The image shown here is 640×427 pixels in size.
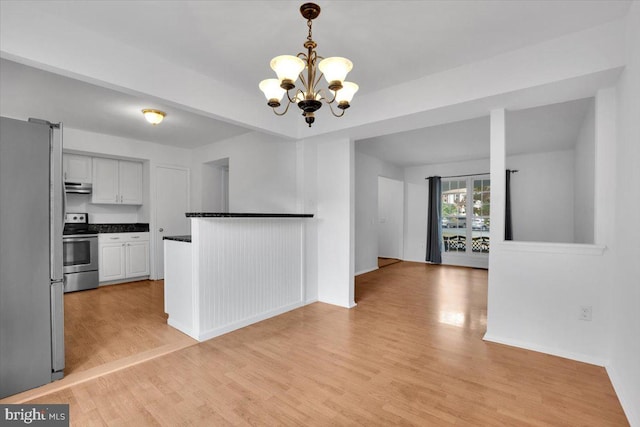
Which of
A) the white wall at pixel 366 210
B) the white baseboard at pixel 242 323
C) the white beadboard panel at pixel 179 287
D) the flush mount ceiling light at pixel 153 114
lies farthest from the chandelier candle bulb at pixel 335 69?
the white wall at pixel 366 210

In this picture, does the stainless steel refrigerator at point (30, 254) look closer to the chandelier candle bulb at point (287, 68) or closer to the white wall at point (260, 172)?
the chandelier candle bulb at point (287, 68)

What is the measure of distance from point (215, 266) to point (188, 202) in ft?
11.9

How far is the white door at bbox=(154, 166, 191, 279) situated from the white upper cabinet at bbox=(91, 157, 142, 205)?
0.43 metres

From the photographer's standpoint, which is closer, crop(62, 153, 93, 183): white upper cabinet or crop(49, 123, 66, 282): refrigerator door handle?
crop(49, 123, 66, 282): refrigerator door handle

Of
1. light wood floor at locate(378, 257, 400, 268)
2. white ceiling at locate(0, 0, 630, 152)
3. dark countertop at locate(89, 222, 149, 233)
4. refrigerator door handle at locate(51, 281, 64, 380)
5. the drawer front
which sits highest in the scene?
white ceiling at locate(0, 0, 630, 152)

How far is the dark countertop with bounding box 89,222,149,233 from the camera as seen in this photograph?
5266 mm

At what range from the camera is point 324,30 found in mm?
Result: 2279

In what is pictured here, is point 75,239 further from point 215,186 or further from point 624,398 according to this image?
point 624,398

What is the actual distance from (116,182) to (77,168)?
61cm

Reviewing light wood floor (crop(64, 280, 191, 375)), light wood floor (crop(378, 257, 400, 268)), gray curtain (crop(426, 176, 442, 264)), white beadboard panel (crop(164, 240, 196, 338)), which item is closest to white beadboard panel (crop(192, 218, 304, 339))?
white beadboard panel (crop(164, 240, 196, 338))

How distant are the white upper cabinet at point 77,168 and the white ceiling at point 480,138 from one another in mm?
4812

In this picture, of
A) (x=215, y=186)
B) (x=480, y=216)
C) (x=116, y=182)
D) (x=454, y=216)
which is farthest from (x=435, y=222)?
(x=116, y=182)
